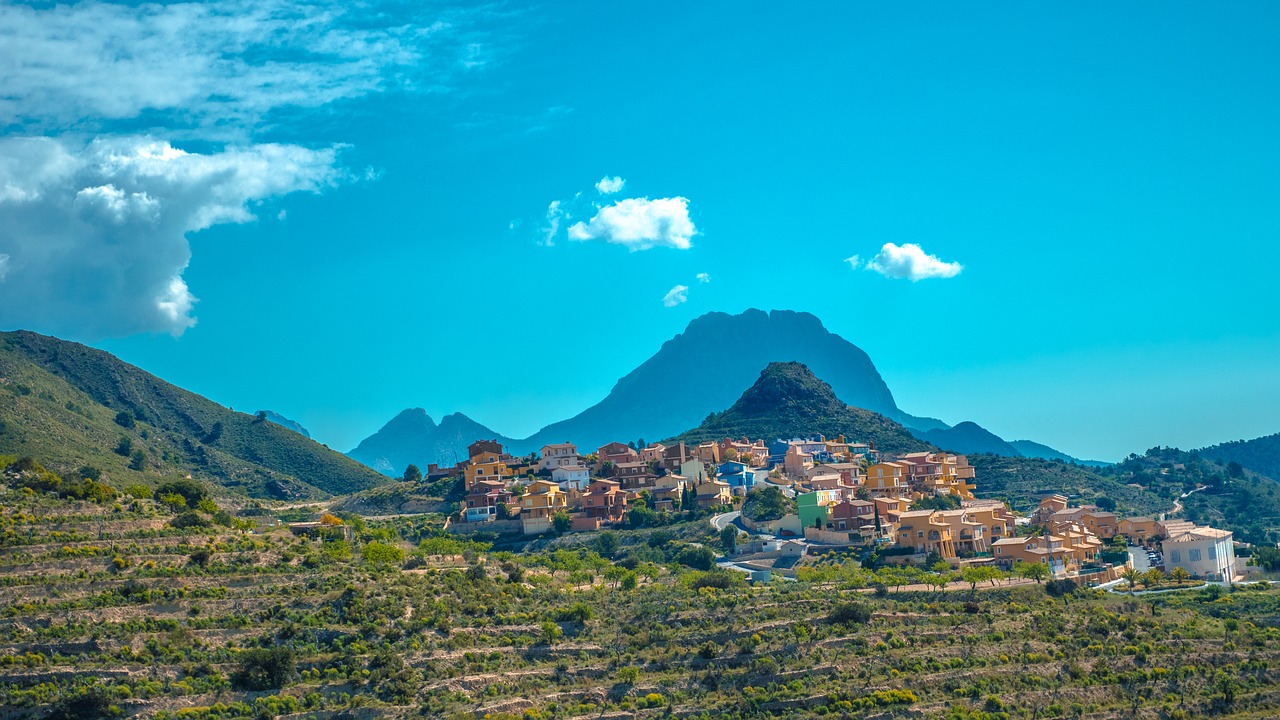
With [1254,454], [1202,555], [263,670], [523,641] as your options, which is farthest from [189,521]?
[1254,454]

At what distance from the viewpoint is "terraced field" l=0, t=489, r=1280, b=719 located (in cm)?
4338

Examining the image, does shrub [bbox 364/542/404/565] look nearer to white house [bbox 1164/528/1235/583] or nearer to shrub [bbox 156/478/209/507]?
shrub [bbox 156/478/209/507]

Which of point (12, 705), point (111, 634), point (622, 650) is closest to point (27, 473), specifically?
point (111, 634)

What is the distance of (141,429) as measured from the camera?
399 ft

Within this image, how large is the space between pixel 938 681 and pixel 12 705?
109ft

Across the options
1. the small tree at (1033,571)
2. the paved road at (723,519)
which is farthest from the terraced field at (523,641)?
the paved road at (723,519)

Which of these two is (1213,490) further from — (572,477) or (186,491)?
(186,491)

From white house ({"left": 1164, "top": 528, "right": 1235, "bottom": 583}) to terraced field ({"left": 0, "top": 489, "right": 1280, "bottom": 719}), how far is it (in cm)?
900

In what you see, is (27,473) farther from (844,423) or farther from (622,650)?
(844,423)

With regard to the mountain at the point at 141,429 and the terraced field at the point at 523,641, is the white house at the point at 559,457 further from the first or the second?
the terraced field at the point at 523,641

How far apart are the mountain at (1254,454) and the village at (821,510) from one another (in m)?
83.5

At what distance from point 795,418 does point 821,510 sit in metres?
51.7

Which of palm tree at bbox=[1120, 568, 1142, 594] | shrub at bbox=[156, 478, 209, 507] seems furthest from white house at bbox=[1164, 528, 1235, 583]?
shrub at bbox=[156, 478, 209, 507]

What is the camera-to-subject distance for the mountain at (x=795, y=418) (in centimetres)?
12344
